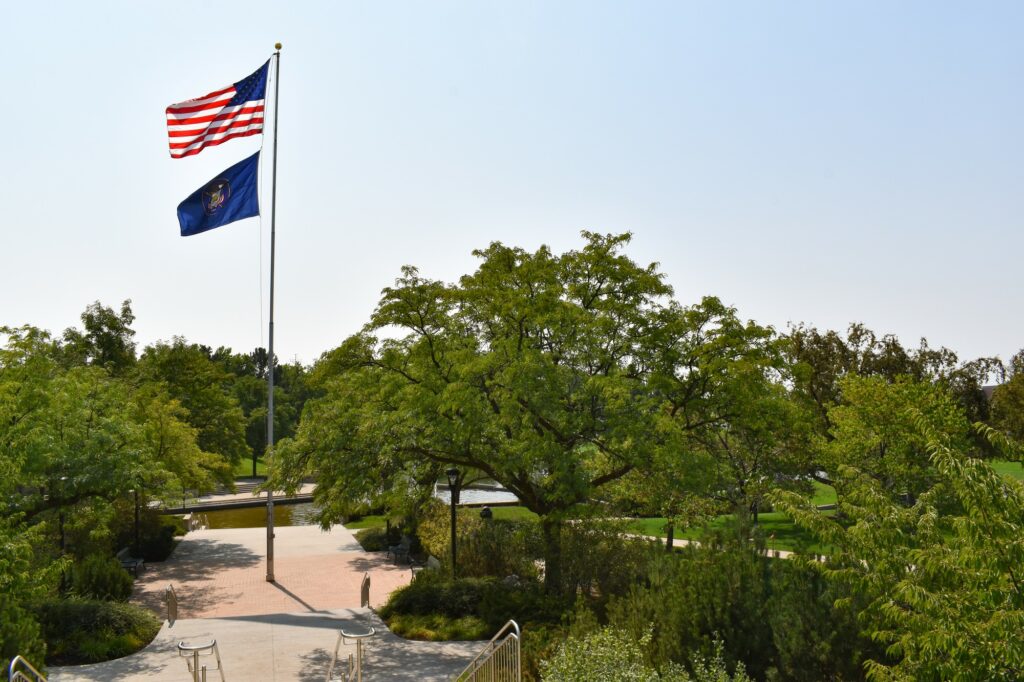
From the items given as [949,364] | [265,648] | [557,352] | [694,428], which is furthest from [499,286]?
[949,364]

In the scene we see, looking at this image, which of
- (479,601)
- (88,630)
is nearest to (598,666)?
(479,601)

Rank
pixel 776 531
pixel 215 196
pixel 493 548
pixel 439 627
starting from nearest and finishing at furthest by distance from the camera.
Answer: pixel 439 627 → pixel 215 196 → pixel 493 548 → pixel 776 531

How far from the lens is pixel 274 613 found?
63.4 ft

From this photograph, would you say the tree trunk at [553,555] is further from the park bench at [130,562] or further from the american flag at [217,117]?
the park bench at [130,562]

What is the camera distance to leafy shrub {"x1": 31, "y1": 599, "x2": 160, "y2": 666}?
1519cm

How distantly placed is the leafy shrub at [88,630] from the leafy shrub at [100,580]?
2.77 metres

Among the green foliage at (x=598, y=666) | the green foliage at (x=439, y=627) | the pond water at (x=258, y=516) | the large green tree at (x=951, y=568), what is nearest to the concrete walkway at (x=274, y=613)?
the green foliage at (x=439, y=627)

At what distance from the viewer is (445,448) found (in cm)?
1783

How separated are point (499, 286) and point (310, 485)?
31962mm

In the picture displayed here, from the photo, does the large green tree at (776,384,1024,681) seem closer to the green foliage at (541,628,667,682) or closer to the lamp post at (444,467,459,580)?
the green foliage at (541,628,667,682)

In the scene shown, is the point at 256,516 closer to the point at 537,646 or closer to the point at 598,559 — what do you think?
the point at 598,559

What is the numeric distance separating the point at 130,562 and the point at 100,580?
4.61 meters

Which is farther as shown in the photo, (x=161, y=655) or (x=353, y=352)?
(x=353, y=352)

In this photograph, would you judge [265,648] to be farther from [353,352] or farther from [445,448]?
[353,352]
